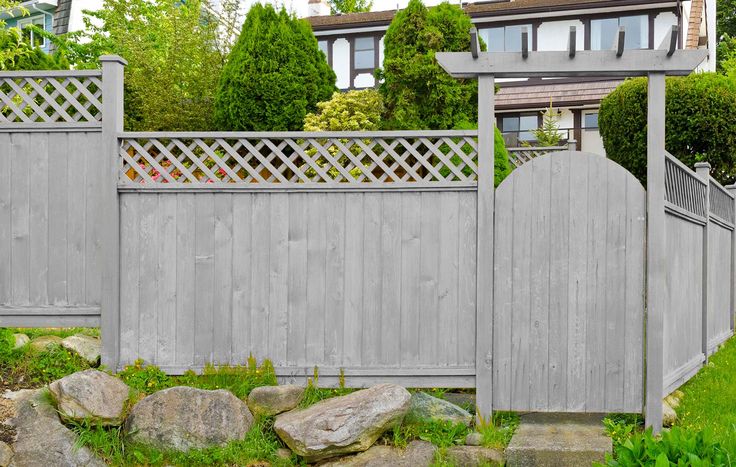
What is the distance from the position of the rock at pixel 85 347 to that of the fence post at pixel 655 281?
4174 mm

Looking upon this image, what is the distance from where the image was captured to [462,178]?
588 cm

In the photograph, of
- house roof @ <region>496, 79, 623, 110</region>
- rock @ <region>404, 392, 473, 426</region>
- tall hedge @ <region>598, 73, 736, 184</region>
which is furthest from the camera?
house roof @ <region>496, 79, 623, 110</region>

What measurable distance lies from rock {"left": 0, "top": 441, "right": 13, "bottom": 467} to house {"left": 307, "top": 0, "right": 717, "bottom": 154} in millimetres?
18499

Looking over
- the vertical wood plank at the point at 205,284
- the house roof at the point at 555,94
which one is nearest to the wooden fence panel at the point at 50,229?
the vertical wood plank at the point at 205,284

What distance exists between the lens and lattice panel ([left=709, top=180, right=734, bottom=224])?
29.2 ft

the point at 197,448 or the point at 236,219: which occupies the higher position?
the point at 236,219

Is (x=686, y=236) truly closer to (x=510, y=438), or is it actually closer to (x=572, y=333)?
(x=572, y=333)

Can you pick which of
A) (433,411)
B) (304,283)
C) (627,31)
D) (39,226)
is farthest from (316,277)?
(627,31)

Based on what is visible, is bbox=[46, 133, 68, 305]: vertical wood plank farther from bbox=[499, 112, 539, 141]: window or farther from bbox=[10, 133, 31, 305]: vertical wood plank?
bbox=[499, 112, 539, 141]: window

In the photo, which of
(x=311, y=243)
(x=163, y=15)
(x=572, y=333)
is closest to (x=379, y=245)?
(x=311, y=243)

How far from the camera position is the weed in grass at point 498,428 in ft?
18.1

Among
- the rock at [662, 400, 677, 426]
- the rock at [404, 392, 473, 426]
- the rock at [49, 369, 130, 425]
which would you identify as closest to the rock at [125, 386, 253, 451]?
the rock at [49, 369, 130, 425]

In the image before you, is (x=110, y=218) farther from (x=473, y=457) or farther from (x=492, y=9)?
(x=492, y=9)

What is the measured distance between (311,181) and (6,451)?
279 centimetres
